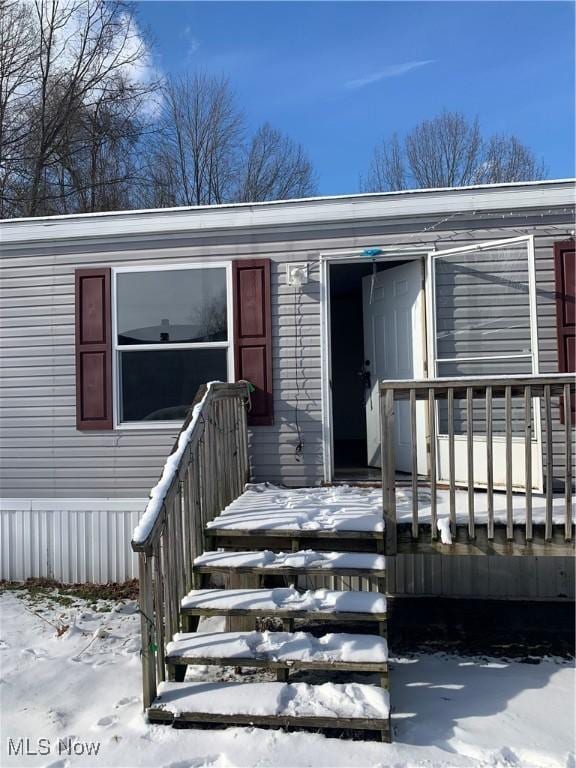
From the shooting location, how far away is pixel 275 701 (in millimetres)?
2584

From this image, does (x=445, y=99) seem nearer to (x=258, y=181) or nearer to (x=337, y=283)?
(x=258, y=181)

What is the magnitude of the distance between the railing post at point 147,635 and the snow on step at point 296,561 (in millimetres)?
559

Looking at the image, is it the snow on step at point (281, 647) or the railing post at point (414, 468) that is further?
the railing post at point (414, 468)

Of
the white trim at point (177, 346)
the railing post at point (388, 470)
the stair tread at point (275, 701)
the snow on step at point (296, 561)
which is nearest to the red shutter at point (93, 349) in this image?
the white trim at point (177, 346)

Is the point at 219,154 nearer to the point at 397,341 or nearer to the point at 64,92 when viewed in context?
the point at 64,92

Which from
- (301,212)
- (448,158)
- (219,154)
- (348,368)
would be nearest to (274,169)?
(219,154)

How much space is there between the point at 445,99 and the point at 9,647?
17.4 metres

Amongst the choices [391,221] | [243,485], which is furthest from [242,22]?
[243,485]

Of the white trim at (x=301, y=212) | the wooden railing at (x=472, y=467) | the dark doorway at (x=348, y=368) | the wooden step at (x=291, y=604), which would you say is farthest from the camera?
the dark doorway at (x=348, y=368)

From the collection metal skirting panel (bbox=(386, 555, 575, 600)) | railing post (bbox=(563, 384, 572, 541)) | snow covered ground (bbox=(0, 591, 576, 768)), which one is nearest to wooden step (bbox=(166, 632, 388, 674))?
snow covered ground (bbox=(0, 591, 576, 768))

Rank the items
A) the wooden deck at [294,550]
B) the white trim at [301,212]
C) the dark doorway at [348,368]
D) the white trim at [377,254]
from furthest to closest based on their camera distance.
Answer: the dark doorway at [348,368] → the white trim at [377,254] → the white trim at [301,212] → the wooden deck at [294,550]

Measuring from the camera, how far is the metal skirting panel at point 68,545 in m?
5.15

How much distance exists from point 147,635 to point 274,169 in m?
16.2

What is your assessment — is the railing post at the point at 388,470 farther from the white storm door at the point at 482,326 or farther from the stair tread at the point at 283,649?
the white storm door at the point at 482,326
